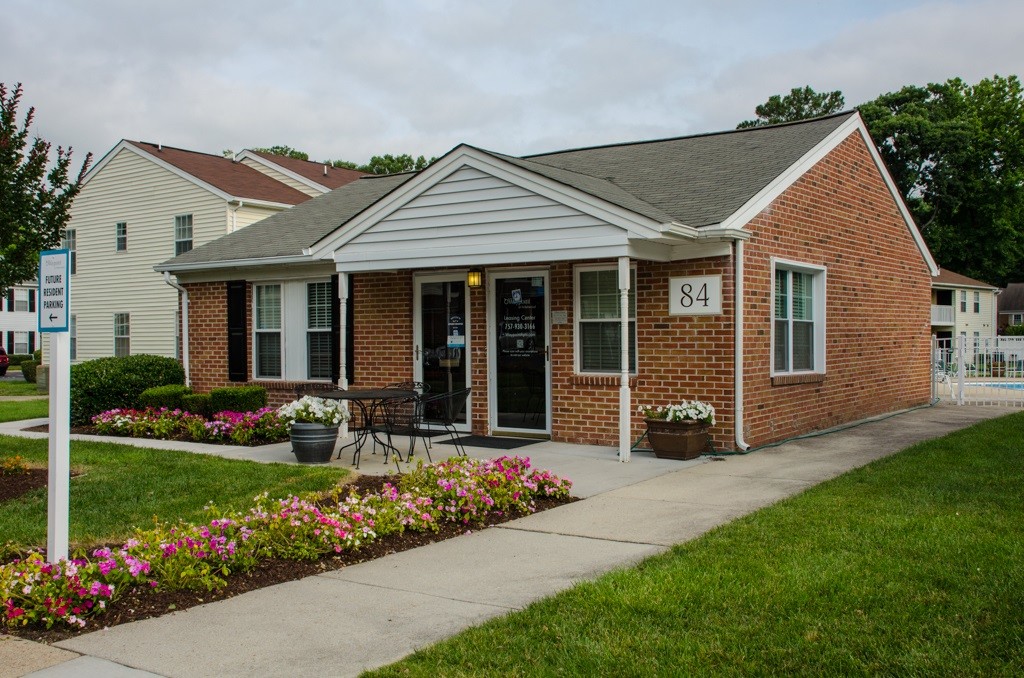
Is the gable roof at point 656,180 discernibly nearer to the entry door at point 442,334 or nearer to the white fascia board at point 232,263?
the white fascia board at point 232,263

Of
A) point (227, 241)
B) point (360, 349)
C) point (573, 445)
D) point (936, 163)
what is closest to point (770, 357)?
point (573, 445)

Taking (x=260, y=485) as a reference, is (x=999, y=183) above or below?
above

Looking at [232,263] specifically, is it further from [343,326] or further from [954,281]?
[954,281]

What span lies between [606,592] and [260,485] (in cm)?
474

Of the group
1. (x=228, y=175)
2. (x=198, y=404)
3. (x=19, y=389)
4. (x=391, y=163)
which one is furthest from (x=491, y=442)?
(x=391, y=163)

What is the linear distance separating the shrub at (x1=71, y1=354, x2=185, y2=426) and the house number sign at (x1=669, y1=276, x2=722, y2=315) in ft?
29.9

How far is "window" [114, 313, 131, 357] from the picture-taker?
25281mm

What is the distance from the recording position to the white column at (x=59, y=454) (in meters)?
5.27

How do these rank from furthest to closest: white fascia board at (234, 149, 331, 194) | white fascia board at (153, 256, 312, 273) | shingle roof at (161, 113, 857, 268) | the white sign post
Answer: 1. white fascia board at (234, 149, 331, 194)
2. white fascia board at (153, 256, 312, 273)
3. shingle roof at (161, 113, 857, 268)
4. the white sign post

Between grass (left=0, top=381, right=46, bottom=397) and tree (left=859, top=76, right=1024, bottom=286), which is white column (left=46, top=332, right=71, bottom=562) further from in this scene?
tree (left=859, top=76, right=1024, bottom=286)

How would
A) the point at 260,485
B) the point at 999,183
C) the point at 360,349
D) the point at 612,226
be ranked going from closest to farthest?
the point at 260,485, the point at 612,226, the point at 360,349, the point at 999,183

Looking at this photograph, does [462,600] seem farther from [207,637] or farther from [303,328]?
[303,328]

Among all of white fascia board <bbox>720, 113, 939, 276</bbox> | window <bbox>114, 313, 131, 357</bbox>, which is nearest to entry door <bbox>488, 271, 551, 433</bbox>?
white fascia board <bbox>720, 113, 939, 276</bbox>

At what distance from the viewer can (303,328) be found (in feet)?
48.0
